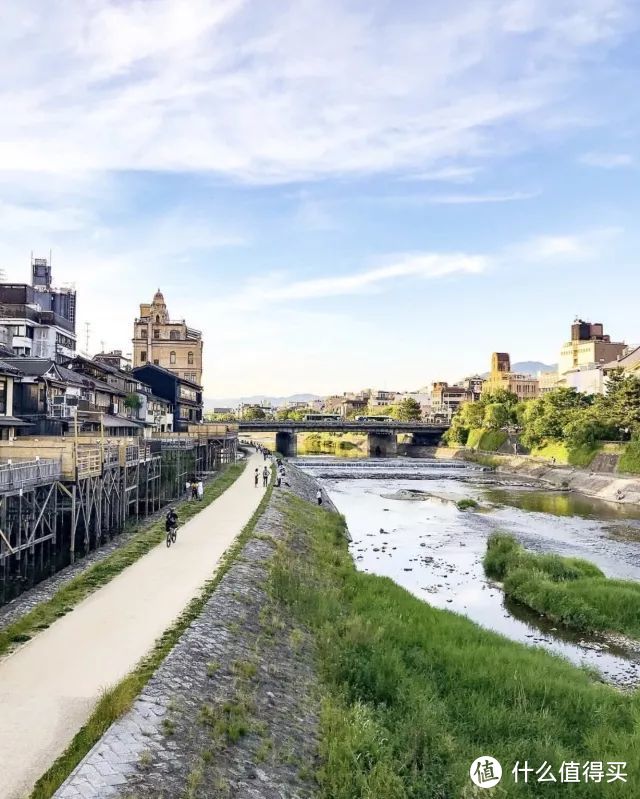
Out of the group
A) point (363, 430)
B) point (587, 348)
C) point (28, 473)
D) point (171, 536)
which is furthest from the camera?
point (587, 348)

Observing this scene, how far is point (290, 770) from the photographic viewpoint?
10.1m

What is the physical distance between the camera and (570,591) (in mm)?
22469

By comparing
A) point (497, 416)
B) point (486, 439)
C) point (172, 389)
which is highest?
point (172, 389)

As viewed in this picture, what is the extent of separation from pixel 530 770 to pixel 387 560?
19856mm

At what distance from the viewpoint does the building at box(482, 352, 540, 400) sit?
181m

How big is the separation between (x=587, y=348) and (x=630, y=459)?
9183 centimetres

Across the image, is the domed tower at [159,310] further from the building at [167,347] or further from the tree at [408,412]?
the tree at [408,412]

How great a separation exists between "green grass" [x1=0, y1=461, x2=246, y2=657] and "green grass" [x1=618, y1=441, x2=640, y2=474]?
48668 mm

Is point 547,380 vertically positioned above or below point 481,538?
above

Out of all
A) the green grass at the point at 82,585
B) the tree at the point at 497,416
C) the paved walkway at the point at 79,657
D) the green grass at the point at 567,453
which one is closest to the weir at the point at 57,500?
the green grass at the point at 82,585

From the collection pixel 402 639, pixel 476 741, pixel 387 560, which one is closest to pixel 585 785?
pixel 476 741

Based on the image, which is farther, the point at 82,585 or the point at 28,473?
the point at 28,473

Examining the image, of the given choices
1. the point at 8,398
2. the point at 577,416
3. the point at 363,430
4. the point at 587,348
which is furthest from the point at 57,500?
the point at 587,348

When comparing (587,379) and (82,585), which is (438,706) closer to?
(82,585)
